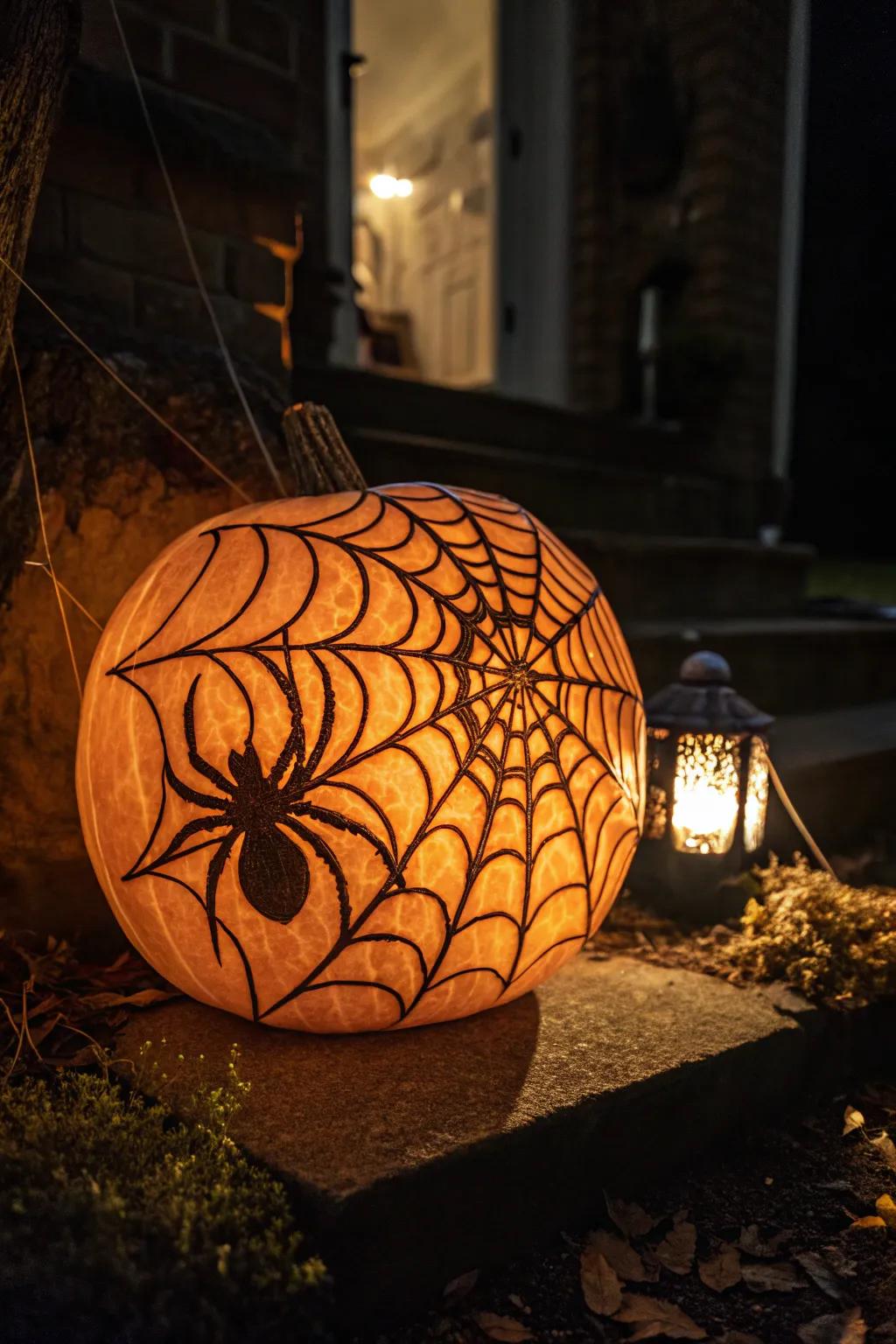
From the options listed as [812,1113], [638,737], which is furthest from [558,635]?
[812,1113]

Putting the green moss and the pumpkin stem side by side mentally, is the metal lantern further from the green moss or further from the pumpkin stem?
the green moss

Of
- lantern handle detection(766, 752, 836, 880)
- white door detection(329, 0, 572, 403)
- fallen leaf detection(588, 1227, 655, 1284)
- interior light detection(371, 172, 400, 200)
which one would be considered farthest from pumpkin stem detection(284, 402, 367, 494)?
interior light detection(371, 172, 400, 200)

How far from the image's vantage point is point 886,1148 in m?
1.78

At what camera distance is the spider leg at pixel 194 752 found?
4.62ft

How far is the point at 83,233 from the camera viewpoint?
2.24 metres

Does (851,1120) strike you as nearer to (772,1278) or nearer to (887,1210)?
(887,1210)

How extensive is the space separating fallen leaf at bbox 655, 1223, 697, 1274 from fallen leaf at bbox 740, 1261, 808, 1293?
0.26 ft

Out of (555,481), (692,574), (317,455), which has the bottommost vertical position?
(692,574)

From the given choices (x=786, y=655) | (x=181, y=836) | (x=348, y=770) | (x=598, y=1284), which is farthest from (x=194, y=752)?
(x=786, y=655)

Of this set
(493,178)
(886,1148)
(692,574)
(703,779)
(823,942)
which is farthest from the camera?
(493,178)

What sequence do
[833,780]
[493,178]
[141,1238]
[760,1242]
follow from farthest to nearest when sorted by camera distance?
[493,178]
[833,780]
[760,1242]
[141,1238]

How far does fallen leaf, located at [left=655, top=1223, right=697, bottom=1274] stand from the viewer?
4.70 ft

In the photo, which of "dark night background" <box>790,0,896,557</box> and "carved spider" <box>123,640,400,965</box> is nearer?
"carved spider" <box>123,640,400,965</box>

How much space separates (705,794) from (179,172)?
6.57 ft
